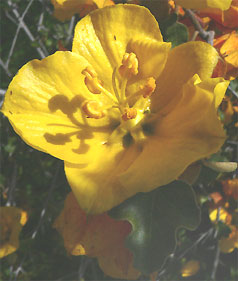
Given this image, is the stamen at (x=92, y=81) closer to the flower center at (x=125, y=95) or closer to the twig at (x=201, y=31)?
the flower center at (x=125, y=95)

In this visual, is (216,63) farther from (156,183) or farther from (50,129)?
(50,129)

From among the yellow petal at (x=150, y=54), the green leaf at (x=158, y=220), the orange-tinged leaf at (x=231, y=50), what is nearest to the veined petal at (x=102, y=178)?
the green leaf at (x=158, y=220)

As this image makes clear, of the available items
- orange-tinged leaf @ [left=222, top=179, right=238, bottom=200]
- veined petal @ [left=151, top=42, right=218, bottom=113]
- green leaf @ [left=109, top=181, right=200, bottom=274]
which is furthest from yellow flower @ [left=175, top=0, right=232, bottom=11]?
orange-tinged leaf @ [left=222, top=179, right=238, bottom=200]

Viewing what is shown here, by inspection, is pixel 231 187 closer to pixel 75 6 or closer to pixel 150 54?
pixel 150 54

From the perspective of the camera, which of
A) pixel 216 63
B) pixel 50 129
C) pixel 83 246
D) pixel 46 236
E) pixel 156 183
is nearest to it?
pixel 156 183

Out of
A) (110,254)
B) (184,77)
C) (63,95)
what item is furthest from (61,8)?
(110,254)

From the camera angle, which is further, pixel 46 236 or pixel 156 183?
pixel 46 236

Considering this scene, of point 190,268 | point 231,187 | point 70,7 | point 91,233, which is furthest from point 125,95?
point 190,268
